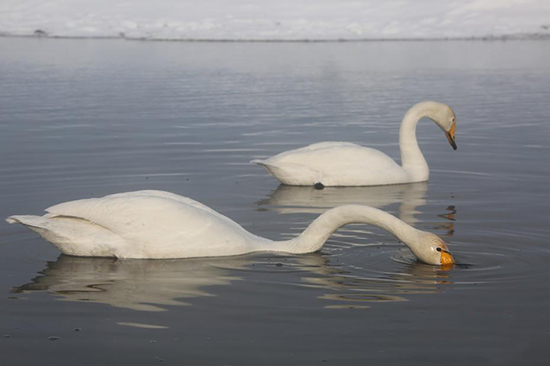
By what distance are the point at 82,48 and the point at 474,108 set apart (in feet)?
67.3

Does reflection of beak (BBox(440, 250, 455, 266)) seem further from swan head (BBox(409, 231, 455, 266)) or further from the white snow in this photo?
the white snow

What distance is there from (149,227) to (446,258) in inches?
91.3

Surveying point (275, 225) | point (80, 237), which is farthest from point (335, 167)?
point (80, 237)

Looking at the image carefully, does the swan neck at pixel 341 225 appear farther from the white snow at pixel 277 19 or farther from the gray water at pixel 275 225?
the white snow at pixel 277 19

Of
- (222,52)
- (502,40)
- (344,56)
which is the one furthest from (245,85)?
(502,40)

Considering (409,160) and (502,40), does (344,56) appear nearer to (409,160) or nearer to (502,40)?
(502,40)

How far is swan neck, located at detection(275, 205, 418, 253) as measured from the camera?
24.9 feet

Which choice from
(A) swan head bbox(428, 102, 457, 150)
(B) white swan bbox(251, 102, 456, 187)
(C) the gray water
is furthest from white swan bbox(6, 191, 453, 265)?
(A) swan head bbox(428, 102, 457, 150)

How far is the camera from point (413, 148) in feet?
41.8

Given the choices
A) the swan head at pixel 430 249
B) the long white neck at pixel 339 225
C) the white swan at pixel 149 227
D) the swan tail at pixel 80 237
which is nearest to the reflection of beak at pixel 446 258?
the swan head at pixel 430 249

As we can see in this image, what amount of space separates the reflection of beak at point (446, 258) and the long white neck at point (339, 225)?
266 mm

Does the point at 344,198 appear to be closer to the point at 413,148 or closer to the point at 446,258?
the point at 413,148

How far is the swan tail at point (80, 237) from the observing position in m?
7.92

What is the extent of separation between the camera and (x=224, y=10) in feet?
153
